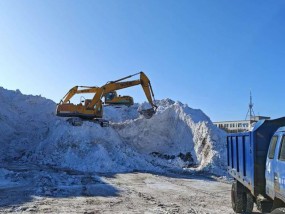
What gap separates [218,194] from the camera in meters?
15.5

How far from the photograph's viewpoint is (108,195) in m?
14.8

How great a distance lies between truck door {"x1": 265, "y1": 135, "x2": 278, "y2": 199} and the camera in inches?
273

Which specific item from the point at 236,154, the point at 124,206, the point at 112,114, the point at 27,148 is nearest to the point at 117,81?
the point at 27,148

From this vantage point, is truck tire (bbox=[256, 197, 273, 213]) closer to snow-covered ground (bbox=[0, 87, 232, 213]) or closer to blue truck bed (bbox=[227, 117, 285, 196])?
blue truck bed (bbox=[227, 117, 285, 196])

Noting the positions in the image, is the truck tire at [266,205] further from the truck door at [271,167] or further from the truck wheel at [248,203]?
the truck wheel at [248,203]

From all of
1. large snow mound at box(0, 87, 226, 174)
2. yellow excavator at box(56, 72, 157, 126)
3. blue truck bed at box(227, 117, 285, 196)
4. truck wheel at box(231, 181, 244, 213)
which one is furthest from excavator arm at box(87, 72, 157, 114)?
blue truck bed at box(227, 117, 285, 196)

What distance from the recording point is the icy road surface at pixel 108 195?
12.0 meters

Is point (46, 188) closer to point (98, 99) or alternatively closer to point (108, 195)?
point (108, 195)

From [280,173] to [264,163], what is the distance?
1377 mm

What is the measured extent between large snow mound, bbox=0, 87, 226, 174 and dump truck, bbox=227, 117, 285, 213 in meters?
15.8

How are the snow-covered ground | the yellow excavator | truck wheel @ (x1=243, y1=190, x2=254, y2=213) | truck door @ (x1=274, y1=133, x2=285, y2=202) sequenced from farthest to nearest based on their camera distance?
the yellow excavator, the snow-covered ground, truck wheel @ (x1=243, y1=190, x2=254, y2=213), truck door @ (x1=274, y1=133, x2=285, y2=202)

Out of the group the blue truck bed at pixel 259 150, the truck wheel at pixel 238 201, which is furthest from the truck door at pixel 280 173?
the truck wheel at pixel 238 201

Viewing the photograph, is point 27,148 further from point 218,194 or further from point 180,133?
point 218,194

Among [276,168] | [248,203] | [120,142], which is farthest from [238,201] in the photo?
[120,142]
